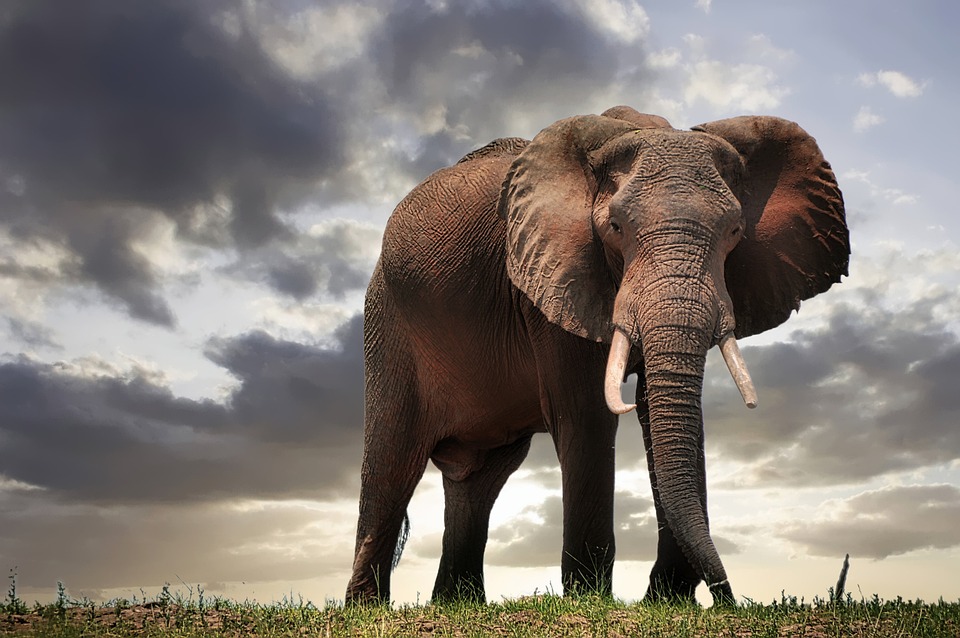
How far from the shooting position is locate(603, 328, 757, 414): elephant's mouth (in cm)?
1059

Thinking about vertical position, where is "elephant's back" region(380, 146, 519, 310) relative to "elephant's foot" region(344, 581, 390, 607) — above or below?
above

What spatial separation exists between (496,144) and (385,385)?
9.99 feet

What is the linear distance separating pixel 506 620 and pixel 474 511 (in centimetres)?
516

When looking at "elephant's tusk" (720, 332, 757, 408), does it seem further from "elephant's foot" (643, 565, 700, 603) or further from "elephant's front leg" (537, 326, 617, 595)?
"elephant's foot" (643, 565, 700, 603)

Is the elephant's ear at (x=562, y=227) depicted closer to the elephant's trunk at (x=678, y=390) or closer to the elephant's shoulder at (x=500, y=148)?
the elephant's trunk at (x=678, y=390)

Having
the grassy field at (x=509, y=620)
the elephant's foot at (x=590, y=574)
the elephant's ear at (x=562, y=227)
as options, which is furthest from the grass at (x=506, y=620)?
the elephant's ear at (x=562, y=227)

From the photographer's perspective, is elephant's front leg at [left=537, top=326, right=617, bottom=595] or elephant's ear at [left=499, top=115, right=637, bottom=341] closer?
elephant's ear at [left=499, top=115, right=637, bottom=341]

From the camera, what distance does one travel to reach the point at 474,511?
1530 centimetres

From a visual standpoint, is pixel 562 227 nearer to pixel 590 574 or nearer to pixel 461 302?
pixel 461 302

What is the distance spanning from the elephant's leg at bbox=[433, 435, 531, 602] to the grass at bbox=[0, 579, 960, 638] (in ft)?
14.0

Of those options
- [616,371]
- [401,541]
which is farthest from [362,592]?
[616,371]

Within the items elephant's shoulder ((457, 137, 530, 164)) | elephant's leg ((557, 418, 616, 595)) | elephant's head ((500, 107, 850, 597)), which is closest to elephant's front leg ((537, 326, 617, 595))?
elephant's leg ((557, 418, 616, 595))

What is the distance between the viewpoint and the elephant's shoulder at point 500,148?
13.9 metres

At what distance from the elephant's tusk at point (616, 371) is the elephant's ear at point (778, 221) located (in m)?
1.78
